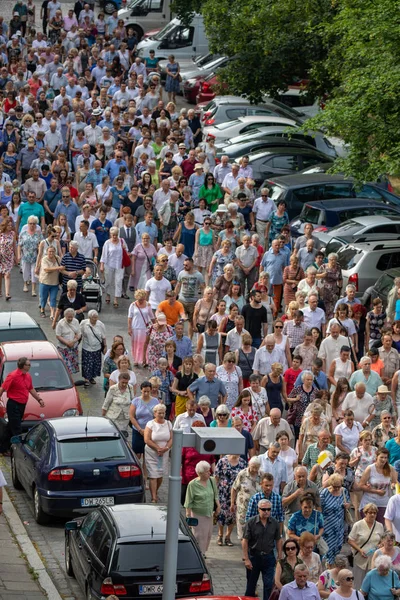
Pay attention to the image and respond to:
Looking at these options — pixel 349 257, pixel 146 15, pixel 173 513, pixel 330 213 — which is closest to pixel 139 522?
pixel 173 513

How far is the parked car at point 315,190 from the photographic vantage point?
29.1 m

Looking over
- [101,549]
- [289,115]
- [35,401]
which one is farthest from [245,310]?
[289,115]

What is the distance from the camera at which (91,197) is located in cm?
2803

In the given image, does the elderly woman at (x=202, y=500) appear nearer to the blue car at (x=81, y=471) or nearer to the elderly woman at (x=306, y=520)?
the blue car at (x=81, y=471)

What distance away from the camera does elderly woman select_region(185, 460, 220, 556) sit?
15836mm

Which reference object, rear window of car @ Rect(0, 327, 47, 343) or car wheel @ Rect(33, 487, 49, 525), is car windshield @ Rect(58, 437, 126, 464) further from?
rear window of car @ Rect(0, 327, 47, 343)

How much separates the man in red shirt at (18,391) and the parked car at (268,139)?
50.2ft

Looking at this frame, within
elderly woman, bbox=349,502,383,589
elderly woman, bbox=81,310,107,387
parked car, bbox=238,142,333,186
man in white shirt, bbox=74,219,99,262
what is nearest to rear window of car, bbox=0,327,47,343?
elderly woman, bbox=81,310,107,387

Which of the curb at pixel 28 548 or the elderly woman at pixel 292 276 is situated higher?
the elderly woman at pixel 292 276

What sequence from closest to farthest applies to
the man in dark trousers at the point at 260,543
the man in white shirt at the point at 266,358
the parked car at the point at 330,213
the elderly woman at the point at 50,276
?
the man in dark trousers at the point at 260,543
the man in white shirt at the point at 266,358
the elderly woman at the point at 50,276
the parked car at the point at 330,213

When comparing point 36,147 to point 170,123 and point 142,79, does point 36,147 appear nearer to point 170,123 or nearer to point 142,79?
point 170,123

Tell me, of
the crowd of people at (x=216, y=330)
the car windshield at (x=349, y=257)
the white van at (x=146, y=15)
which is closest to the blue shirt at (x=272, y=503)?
the crowd of people at (x=216, y=330)

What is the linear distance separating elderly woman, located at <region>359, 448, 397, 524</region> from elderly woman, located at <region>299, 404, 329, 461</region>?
3.80ft

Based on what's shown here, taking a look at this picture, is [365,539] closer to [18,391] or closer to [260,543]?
[260,543]
